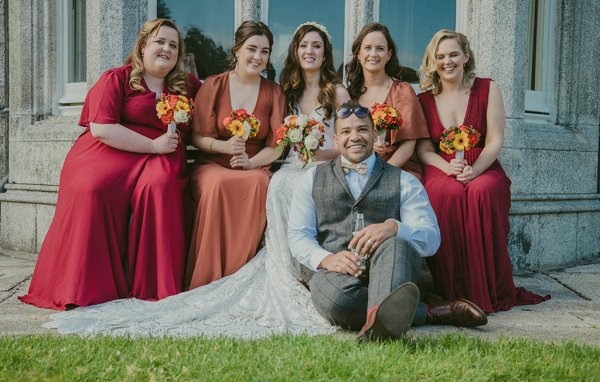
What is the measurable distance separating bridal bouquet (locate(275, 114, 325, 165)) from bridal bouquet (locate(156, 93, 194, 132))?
71 centimetres

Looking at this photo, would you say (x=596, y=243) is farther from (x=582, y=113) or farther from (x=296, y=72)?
(x=296, y=72)

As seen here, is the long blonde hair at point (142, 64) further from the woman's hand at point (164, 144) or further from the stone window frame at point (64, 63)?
the stone window frame at point (64, 63)

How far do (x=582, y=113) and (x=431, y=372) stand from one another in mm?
5098

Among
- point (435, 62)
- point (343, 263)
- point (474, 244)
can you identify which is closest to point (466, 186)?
point (474, 244)

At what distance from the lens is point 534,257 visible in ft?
21.5

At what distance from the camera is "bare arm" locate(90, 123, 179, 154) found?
4996mm

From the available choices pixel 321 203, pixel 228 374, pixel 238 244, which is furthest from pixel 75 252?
pixel 228 374

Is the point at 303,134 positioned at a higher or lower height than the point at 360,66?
lower

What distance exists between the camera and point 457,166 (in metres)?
5.00

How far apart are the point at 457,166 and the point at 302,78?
152 centimetres

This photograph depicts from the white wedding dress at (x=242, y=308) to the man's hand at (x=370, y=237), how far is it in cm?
52

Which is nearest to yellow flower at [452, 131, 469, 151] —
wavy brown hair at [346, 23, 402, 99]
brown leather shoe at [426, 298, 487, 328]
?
wavy brown hair at [346, 23, 402, 99]

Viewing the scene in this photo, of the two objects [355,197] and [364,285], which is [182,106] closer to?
[355,197]

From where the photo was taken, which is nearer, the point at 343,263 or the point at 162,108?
the point at 343,263
